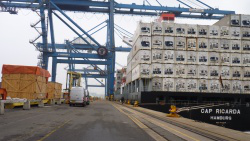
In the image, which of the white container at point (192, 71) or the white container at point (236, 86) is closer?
the white container at point (192, 71)

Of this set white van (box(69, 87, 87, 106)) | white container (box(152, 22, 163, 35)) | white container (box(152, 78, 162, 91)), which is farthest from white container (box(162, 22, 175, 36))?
white van (box(69, 87, 87, 106))

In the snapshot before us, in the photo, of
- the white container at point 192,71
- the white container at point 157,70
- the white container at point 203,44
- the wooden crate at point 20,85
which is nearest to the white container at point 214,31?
the white container at point 203,44

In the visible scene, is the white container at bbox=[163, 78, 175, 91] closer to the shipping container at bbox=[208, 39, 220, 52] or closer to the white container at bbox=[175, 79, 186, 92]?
the white container at bbox=[175, 79, 186, 92]

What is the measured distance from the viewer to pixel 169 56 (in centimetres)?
4019

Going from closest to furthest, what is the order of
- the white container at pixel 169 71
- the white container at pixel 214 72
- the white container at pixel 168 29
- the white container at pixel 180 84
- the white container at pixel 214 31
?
the white container at pixel 180 84 → the white container at pixel 169 71 → the white container at pixel 214 72 → the white container at pixel 214 31 → the white container at pixel 168 29

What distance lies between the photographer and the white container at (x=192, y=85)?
39.9 metres

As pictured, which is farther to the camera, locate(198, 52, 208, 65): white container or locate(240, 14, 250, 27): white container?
locate(240, 14, 250, 27): white container

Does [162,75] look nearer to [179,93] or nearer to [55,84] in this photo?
[179,93]

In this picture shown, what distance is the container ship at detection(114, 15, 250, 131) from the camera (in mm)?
39969

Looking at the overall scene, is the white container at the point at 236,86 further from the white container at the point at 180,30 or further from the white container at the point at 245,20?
the white container at the point at 180,30

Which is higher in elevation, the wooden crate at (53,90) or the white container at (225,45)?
the white container at (225,45)

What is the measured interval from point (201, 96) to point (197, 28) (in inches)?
418

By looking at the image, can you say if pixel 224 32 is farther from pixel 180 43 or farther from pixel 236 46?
pixel 180 43

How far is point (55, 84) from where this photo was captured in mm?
38781
